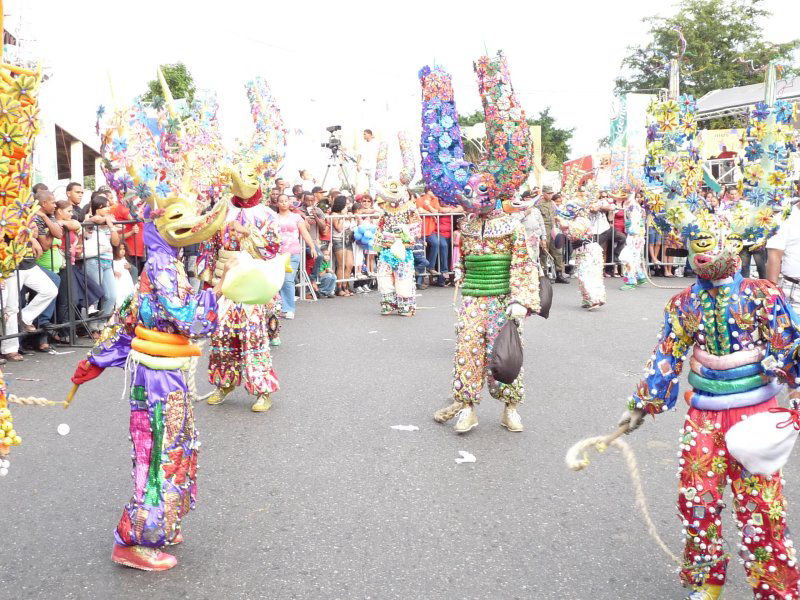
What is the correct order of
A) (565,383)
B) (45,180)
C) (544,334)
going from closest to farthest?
(565,383) → (544,334) → (45,180)

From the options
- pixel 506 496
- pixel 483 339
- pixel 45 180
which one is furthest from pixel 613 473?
pixel 45 180

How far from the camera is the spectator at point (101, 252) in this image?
31.1ft

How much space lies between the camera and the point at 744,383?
123 inches

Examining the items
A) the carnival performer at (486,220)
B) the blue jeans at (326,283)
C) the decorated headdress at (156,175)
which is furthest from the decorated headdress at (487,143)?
the blue jeans at (326,283)

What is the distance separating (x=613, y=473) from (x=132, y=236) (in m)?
7.53

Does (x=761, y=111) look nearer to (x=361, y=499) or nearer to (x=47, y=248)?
(x=361, y=499)

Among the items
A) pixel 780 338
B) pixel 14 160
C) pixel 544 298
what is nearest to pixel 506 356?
pixel 544 298

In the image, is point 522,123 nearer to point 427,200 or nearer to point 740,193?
point 740,193

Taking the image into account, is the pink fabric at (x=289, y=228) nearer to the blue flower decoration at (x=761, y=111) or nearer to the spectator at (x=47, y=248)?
the spectator at (x=47, y=248)

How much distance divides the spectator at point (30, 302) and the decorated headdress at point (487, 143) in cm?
481

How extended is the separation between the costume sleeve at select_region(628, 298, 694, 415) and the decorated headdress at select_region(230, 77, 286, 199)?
377 cm

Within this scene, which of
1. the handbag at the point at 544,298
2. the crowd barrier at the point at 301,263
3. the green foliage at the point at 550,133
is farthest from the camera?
the green foliage at the point at 550,133

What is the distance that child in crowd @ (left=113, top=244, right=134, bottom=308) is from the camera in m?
9.94

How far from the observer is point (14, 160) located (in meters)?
2.60
